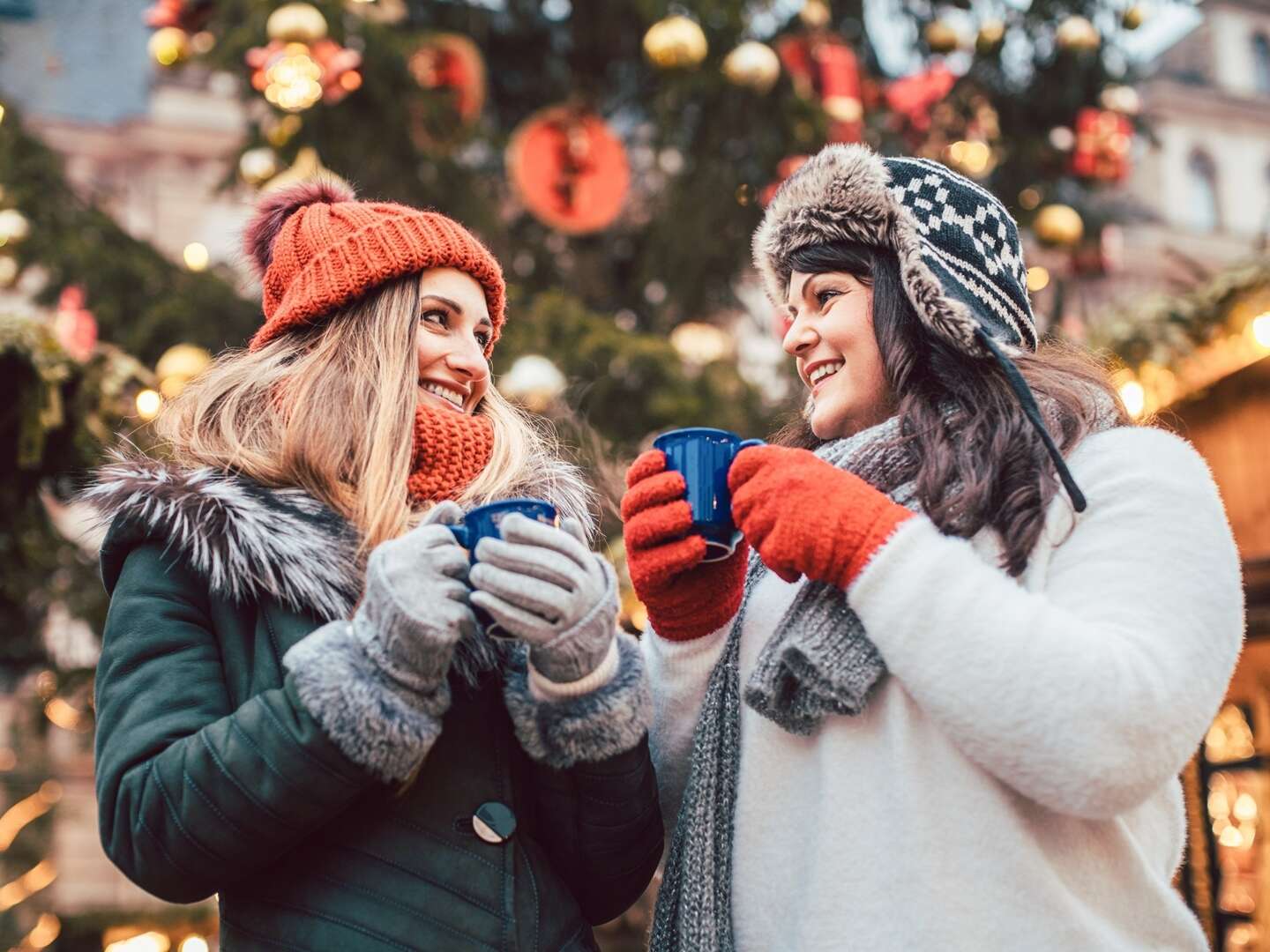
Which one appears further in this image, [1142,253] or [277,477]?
[1142,253]

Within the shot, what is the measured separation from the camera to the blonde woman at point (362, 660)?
146 centimetres

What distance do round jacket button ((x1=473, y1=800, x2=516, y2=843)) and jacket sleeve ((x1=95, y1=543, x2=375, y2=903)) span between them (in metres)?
0.19

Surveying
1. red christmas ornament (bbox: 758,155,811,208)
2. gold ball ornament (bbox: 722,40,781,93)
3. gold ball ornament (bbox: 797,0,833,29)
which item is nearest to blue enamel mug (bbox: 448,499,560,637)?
gold ball ornament (bbox: 722,40,781,93)

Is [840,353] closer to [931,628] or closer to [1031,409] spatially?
[1031,409]

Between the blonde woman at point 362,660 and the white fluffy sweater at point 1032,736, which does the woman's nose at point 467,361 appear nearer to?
the blonde woman at point 362,660

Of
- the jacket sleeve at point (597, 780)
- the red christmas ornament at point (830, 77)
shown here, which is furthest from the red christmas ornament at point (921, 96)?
the jacket sleeve at point (597, 780)

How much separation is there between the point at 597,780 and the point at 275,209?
4.10 ft

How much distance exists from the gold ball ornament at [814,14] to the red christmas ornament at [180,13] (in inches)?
127

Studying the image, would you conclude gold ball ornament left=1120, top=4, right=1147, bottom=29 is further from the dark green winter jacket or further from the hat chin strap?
the dark green winter jacket

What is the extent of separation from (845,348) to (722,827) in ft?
2.50

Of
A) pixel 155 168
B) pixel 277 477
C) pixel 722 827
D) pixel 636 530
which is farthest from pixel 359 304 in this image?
pixel 155 168

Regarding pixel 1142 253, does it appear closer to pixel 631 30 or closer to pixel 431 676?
pixel 631 30

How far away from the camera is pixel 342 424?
1838 mm

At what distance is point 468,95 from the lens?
Answer: 6629mm
